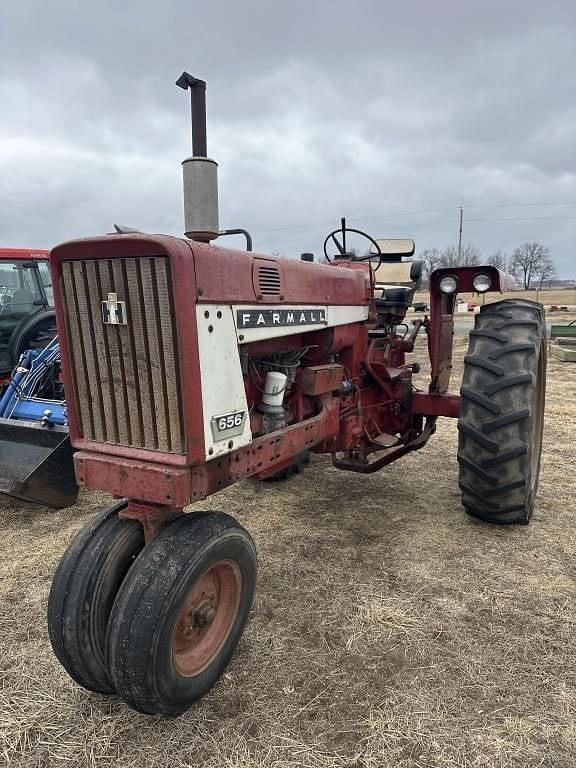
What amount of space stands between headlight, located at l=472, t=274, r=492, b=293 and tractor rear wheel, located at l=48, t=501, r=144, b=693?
279 centimetres

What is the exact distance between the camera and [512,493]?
3410 mm

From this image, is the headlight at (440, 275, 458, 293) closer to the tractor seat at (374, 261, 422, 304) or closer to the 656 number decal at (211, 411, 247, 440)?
the tractor seat at (374, 261, 422, 304)

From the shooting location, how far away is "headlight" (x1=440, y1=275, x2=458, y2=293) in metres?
4.00

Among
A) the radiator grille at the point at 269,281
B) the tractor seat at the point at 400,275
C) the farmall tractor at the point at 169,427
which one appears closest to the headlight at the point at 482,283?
the tractor seat at the point at 400,275

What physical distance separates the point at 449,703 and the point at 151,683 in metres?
1.13

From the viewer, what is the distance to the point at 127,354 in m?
2.12

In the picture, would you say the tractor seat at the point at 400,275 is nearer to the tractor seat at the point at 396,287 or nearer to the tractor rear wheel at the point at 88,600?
the tractor seat at the point at 396,287

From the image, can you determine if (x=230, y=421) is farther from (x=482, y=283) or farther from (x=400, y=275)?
(x=400, y=275)

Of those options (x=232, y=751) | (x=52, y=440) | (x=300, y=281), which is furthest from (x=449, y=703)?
(x=52, y=440)

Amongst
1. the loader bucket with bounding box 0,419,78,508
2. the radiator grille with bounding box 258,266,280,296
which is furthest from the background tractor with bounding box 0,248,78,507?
the radiator grille with bounding box 258,266,280,296

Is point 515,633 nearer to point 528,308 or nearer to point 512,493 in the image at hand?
point 512,493

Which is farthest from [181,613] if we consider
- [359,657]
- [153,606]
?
[359,657]

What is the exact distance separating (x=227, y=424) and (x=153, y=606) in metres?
0.69

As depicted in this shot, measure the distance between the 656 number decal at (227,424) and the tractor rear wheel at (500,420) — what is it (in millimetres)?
1675
